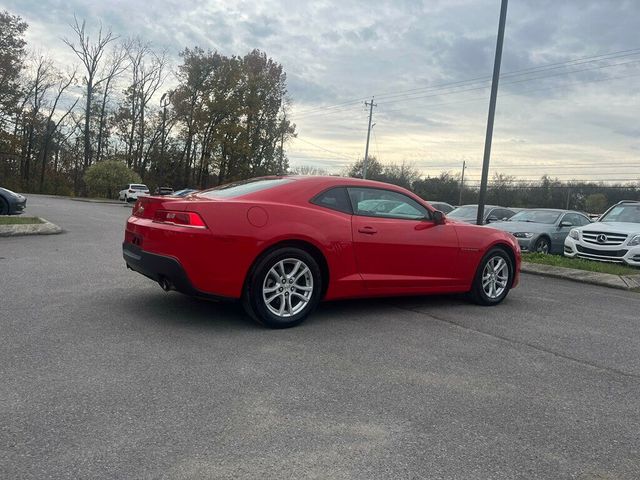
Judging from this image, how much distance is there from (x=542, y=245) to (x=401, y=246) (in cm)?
898

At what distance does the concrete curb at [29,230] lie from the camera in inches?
437

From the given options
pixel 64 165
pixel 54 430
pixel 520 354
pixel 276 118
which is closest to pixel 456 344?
pixel 520 354

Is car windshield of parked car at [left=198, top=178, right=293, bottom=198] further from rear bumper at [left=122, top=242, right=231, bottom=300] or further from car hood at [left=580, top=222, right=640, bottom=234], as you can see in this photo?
car hood at [left=580, top=222, right=640, bottom=234]

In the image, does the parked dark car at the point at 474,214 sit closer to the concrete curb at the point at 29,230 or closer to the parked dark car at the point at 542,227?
the parked dark car at the point at 542,227

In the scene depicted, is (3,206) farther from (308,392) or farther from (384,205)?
(308,392)

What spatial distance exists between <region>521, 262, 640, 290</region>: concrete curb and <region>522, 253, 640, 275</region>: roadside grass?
0.28 metres

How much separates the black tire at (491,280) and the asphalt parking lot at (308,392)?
0.53 metres

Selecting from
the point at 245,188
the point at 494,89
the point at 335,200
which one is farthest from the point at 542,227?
the point at 245,188

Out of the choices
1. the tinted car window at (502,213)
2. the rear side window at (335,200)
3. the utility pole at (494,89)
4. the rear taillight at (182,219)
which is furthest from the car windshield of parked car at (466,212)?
the rear taillight at (182,219)

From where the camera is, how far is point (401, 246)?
5.66 metres

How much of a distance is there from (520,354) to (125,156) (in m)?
56.4

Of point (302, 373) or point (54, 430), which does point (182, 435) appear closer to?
point (54, 430)

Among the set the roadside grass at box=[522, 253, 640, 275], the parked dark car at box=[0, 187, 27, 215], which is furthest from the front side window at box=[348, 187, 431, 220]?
the parked dark car at box=[0, 187, 27, 215]

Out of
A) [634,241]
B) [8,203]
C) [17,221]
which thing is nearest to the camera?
[634,241]
